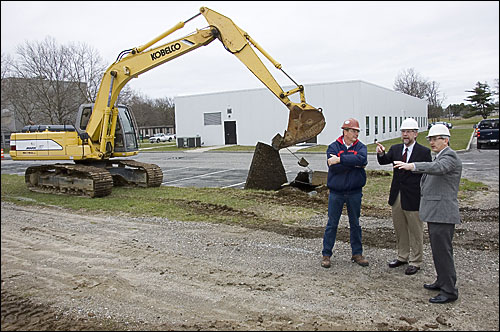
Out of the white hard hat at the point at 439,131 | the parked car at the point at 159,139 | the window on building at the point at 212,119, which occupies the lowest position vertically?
the white hard hat at the point at 439,131

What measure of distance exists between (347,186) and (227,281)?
2000mm

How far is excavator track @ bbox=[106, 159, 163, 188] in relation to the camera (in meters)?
13.1

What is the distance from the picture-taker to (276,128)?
127 feet

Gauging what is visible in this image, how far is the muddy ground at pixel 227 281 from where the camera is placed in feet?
13.4

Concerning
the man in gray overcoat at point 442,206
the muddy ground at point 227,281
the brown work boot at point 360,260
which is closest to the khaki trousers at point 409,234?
the muddy ground at point 227,281

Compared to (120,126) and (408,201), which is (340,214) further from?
(120,126)

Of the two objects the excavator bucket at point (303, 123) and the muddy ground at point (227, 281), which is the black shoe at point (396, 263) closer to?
the muddy ground at point (227, 281)

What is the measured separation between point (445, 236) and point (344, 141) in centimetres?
186

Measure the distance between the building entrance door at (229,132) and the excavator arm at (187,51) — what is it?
95.6 ft

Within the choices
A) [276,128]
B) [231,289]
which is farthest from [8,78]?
[276,128]

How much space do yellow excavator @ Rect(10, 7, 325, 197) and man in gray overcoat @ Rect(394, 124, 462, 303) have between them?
6.20 metres

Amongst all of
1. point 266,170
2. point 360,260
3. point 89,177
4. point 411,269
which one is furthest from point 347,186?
point 89,177

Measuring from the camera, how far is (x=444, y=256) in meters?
4.58

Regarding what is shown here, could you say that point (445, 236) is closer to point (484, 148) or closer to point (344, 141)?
point (344, 141)
